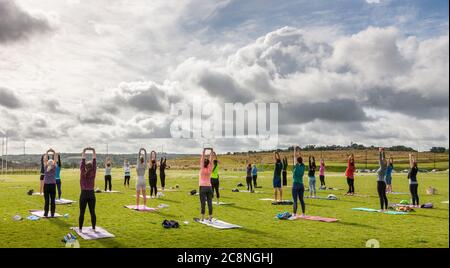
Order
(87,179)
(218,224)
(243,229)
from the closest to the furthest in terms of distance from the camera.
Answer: (87,179), (243,229), (218,224)

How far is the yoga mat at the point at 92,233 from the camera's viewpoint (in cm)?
1115

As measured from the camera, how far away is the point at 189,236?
1132cm

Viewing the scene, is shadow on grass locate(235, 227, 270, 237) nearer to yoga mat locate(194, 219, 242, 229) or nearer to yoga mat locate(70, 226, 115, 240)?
yoga mat locate(194, 219, 242, 229)

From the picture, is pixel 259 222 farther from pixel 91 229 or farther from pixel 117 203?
pixel 117 203

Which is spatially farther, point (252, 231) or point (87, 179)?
point (252, 231)

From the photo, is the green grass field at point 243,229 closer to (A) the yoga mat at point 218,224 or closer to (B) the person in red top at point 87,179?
(A) the yoga mat at point 218,224

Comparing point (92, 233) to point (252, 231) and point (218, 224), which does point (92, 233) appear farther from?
point (252, 231)

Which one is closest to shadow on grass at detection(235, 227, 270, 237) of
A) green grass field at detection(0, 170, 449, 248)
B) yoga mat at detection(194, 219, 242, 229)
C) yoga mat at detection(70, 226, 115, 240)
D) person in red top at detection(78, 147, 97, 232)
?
green grass field at detection(0, 170, 449, 248)

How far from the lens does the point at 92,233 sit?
1164 cm

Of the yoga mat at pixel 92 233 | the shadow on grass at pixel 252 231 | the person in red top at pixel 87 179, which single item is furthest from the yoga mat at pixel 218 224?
the person in red top at pixel 87 179

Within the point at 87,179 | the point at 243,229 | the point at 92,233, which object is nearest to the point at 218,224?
the point at 243,229

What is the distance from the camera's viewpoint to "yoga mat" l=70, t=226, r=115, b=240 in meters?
11.2
